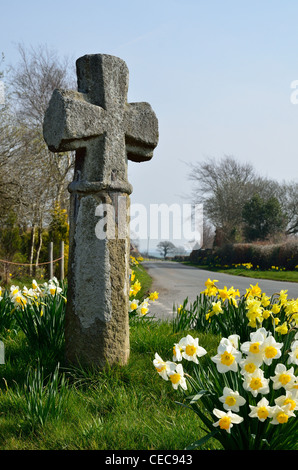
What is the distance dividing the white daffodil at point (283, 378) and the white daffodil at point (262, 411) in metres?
0.13

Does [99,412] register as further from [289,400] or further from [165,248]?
[165,248]

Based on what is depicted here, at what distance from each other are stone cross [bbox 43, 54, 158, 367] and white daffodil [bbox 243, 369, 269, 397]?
180 cm

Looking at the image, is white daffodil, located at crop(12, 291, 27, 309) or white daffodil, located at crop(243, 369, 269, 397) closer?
white daffodil, located at crop(243, 369, 269, 397)

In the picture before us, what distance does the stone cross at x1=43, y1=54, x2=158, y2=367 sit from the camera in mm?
3842

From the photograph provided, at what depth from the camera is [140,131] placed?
14.1 feet

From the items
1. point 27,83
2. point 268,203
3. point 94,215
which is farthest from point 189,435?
point 268,203

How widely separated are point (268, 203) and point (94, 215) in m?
28.2

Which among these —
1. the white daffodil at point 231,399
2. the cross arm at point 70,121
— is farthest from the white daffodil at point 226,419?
the cross arm at point 70,121

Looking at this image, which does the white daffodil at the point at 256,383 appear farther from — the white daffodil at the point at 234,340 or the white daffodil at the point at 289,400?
the white daffodil at the point at 234,340

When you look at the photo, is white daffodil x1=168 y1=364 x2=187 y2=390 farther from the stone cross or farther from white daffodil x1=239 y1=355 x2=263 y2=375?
the stone cross

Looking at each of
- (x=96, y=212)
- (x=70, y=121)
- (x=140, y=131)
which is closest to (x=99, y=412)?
(x=96, y=212)

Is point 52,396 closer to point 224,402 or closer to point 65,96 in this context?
point 224,402

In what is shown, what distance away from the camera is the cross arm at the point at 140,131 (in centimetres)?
425

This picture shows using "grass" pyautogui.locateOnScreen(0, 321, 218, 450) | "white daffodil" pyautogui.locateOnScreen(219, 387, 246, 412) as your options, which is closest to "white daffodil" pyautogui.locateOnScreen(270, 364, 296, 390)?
"white daffodil" pyautogui.locateOnScreen(219, 387, 246, 412)
